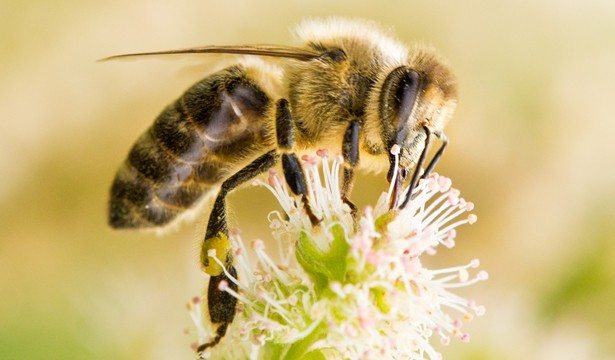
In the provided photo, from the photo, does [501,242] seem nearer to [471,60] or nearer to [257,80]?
[471,60]

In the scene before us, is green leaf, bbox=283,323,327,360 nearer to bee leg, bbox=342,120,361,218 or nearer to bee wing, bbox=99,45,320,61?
bee leg, bbox=342,120,361,218

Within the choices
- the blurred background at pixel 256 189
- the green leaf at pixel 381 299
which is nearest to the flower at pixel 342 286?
the green leaf at pixel 381 299

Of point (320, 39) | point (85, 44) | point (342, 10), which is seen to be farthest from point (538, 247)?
point (320, 39)

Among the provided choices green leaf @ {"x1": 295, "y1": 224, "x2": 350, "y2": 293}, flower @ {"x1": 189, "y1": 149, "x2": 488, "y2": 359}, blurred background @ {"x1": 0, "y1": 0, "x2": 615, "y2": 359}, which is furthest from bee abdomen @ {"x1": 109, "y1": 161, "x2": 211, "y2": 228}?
blurred background @ {"x1": 0, "y1": 0, "x2": 615, "y2": 359}

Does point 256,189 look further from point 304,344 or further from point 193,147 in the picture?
point 304,344

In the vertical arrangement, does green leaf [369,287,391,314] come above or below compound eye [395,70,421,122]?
below

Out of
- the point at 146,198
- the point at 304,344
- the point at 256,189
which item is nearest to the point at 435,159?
the point at 304,344

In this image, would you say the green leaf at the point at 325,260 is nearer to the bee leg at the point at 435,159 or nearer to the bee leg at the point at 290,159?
the bee leg at the point at 290,159
